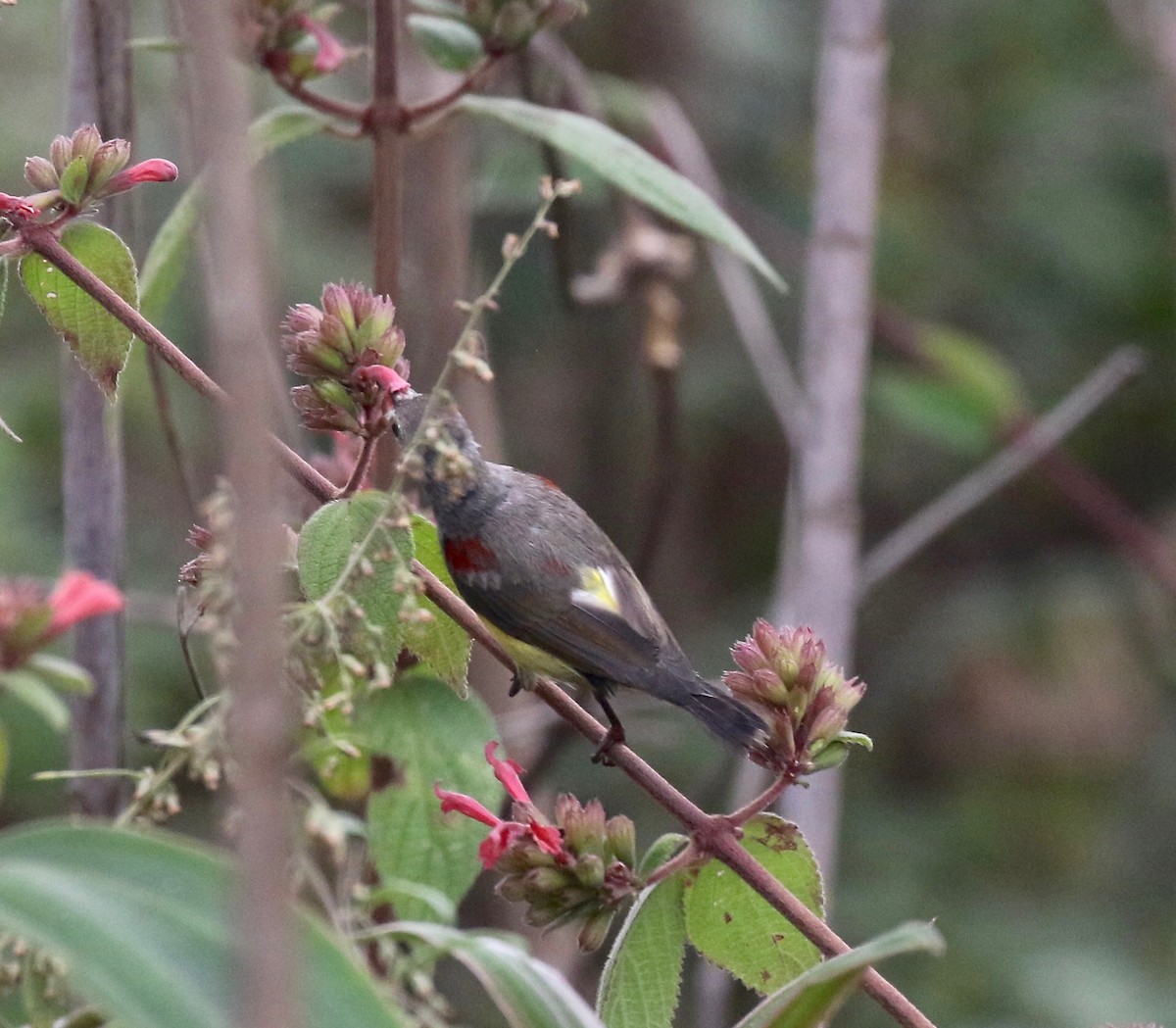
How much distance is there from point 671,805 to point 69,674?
45 centimetres

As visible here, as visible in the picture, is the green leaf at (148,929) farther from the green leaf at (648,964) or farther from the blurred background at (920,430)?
the blurred background at (920,430)

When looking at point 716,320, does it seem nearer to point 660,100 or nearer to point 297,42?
point 660,100

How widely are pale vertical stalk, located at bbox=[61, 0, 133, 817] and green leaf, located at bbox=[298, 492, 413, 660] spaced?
0.41m

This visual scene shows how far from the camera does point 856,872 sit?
12.5 ft

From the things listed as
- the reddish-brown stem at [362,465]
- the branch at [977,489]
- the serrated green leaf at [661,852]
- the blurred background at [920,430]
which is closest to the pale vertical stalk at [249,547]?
the reddish-brown stem at [362,465]

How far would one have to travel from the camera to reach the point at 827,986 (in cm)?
82

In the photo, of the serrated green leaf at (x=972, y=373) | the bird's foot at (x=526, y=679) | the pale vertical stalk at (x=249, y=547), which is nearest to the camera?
the pale vertical stalk at (x=249, y=547)

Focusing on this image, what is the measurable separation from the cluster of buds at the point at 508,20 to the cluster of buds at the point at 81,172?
1.78ft

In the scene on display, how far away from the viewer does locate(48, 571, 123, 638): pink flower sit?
0.72 m

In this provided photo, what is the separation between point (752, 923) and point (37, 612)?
601mm

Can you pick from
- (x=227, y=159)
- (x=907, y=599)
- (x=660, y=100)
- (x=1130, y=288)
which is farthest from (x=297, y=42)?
(x=907, y=599)

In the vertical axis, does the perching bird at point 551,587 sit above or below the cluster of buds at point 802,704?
above

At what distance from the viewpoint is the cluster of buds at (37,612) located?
2.35ft

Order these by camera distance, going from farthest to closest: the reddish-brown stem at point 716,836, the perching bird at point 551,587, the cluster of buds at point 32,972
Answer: the perching bird at point 551,587, the reddish-brown stem at point 716,836, the cluster of buds at point 32,972
